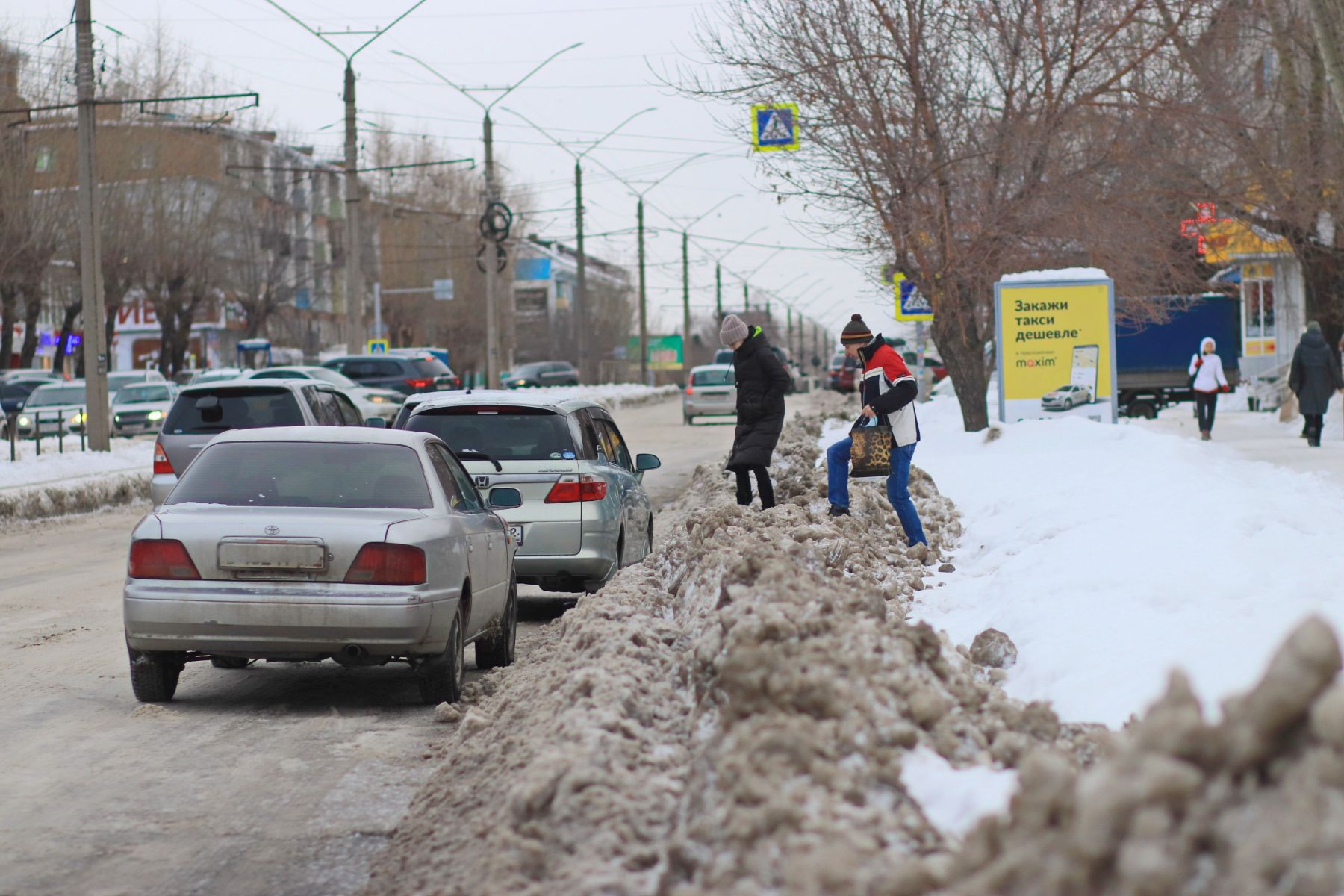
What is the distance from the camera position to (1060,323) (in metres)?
21.9

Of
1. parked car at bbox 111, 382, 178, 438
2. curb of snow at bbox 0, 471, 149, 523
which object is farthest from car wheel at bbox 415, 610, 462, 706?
parked car at bbox 111, 382, 178, 438

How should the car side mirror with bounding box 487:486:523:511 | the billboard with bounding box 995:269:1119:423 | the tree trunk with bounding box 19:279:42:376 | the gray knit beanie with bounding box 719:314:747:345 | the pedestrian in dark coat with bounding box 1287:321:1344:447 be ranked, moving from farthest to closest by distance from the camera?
the tree trunk with bounding box 19:279:42:376 → the pedestrian in dark coat with bounding box 1287:321:1344:447 → the billboard with bounding box 995:269:1119:423 → the gray knit beanie with bounding box 719:314:747:345 → the car side mirror with bounding box 487:486:523:511

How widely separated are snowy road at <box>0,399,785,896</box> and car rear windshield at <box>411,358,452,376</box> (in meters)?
29.2

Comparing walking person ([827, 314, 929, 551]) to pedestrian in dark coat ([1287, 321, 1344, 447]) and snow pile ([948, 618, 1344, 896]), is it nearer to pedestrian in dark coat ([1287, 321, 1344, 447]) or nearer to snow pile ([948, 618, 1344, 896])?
snow pile ([948, 618, 1344, 896])

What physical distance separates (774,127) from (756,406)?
983cm

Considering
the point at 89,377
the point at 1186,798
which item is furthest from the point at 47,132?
the point at 1186,798

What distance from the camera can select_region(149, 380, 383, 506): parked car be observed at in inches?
620

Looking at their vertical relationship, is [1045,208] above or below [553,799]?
above

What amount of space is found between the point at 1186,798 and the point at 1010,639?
469 centimetres

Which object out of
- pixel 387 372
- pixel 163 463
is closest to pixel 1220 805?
pixel 163 463

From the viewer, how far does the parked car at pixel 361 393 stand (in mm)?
33562

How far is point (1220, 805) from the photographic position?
3.19 metres

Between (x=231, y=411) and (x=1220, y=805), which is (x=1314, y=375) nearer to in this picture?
(x=231, y=411)

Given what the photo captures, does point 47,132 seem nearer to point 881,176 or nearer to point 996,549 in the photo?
point 881,176
